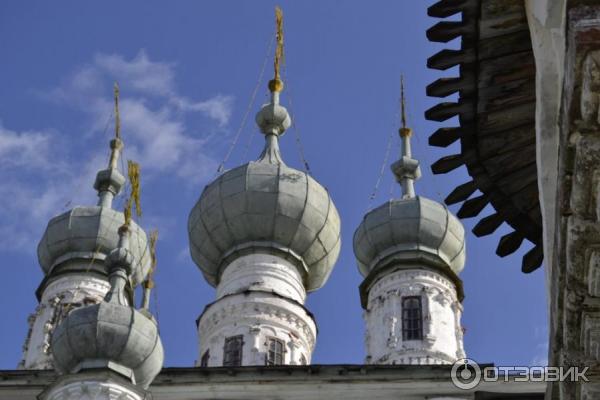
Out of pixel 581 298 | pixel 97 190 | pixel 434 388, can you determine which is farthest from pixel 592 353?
pixel 97 190

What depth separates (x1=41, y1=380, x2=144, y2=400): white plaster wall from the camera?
15.0 metres

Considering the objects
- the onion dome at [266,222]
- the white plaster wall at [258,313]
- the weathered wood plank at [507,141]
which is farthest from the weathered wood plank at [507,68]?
the onion dome at [266,222]

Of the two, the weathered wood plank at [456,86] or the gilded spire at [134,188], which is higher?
the gilded spire at [134,188]

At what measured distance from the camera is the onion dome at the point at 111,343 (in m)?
15.5

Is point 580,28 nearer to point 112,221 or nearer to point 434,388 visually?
point 434,388

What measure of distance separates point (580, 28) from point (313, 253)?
54.1ft

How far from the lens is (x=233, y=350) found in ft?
62.4

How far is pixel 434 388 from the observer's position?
1680cm

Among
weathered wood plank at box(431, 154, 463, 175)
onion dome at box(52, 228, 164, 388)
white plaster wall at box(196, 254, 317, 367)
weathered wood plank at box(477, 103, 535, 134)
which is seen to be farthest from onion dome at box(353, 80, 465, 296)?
weathered wood plank at box(477, 103, 535, 134)

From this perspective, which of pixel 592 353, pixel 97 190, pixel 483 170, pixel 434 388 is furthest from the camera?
pixel 97 190

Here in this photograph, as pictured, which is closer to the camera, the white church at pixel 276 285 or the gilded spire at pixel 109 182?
the white church at pixel 276 285

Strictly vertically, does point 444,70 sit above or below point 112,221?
below

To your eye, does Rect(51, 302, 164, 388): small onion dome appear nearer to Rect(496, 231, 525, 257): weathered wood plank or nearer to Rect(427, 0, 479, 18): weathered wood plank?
Rect(496, 231, 525, 257): weathered wood plank

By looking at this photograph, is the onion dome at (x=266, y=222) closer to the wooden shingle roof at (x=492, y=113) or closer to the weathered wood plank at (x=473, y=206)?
the weathered wood plank at (x=473, y=206)
